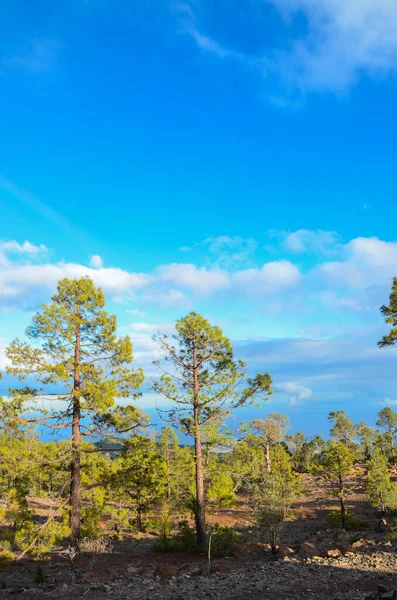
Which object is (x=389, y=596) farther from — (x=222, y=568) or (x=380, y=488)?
(x=380, y=488)

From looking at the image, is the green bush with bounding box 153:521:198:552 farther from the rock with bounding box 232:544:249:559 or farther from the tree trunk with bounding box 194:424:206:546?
the rock with bounding box 232:544:249:559

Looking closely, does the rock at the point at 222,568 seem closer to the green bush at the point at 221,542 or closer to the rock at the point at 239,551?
the rock at the point at 239,551

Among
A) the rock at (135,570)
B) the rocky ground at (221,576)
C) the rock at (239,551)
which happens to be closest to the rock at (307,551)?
the rocky ground at (221,576)

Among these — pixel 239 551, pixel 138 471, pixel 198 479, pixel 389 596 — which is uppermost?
pixel 138 471

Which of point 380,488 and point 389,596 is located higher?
point 389,596

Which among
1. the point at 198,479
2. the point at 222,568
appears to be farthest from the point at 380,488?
the point at 222,568

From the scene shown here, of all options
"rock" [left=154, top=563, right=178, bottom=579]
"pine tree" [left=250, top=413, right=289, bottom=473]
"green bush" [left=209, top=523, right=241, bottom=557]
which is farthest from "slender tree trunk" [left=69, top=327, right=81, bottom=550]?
"pine tree" [left=250, top=413, right=289, bottom=473]

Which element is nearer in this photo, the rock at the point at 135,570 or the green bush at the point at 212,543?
the rock at the point at 135,570

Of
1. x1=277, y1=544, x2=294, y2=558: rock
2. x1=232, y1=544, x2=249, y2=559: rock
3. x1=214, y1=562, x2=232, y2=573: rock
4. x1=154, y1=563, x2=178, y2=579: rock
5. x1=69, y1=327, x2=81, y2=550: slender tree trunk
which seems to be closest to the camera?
x1=154, y1=563, x2=178, y2=579: rock

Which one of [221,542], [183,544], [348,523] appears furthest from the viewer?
[348,523]

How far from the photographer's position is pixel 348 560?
15.6 metres

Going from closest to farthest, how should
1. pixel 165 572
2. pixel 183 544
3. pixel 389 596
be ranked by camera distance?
pixel 389 596 → pixel 165 572 → pixel 183 544

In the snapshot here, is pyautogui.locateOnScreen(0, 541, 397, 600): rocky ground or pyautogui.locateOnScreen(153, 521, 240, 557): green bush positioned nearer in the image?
pyautogui.locateOnScreen(0, 541, 397, 600): rocky ground

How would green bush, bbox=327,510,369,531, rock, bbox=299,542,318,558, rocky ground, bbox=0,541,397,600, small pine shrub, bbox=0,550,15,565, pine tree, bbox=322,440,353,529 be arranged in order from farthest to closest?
1. green bush, bbox=327,510,369,531
2. pine tree, bbox=322,440,353,529
3. rock, bbox=299,542,318,558
4. small pine shrub, bbox=0,550,15,565
5. rocky ground, bbox=0,541,397,600
